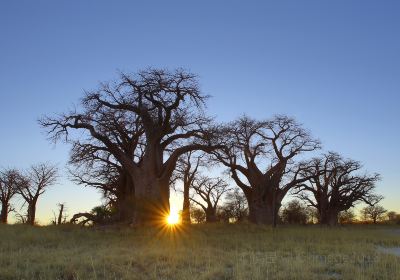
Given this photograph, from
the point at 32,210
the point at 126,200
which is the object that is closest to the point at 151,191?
the point at 126,200

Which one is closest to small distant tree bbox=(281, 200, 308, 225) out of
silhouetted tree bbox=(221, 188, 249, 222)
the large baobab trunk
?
silhouetted tree bbox=(221, 188, 249, 222)

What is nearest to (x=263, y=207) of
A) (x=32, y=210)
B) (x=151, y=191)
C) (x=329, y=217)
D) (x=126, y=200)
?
(x=126, y=200)

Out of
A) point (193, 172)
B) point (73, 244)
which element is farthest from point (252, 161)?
point (73, 244)

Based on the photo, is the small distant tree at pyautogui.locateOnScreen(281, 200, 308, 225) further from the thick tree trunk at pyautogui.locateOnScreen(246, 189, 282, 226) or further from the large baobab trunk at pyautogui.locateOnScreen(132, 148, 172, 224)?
the large baobab trunk at pyautogui.locateOnScreen(132, 148, 172, 224)

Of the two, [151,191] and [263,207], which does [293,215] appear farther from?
[151,191]

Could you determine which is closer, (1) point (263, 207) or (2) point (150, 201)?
(2) point (150, 201)

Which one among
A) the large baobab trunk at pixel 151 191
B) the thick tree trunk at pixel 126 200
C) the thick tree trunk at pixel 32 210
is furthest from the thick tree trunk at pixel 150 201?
the thick tree trunk at pixel 32 210

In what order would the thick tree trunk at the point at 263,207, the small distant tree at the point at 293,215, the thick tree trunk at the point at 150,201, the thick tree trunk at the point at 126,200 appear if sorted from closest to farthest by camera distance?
the thick tree trunk at the point at 150,201 < the thick tree trunk at the point at 126,200 < the thick tree trunk at the point at 263,207 < the small distant tree at the point at 293,215

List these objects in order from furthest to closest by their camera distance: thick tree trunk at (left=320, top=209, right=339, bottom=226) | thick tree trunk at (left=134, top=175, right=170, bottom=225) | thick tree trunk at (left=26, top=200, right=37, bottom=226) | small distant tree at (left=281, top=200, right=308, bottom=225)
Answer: small distant tree at (left=281, top=200, right=308, bottom=225)
thick tree trunk at (left=320, top=209, right=339, bottom=226)
thick tree trunk at (left=26, top=200, right=37, bottom=226)
thick tree trunk at (left=134, top=175, right=170, bottom=225)

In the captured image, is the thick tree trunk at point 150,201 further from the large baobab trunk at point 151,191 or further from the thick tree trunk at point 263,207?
the thick tree trunk at point 263,207

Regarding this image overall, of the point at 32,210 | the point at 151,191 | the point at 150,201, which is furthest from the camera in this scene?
the point at 32,210

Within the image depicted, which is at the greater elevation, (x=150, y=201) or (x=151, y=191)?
(x=151, y=191)

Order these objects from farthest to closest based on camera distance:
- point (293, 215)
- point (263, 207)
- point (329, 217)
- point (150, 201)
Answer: point (293, 215) < point (329, 217) < point (263, 207) < point (150, 201)

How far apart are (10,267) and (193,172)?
26.7m
